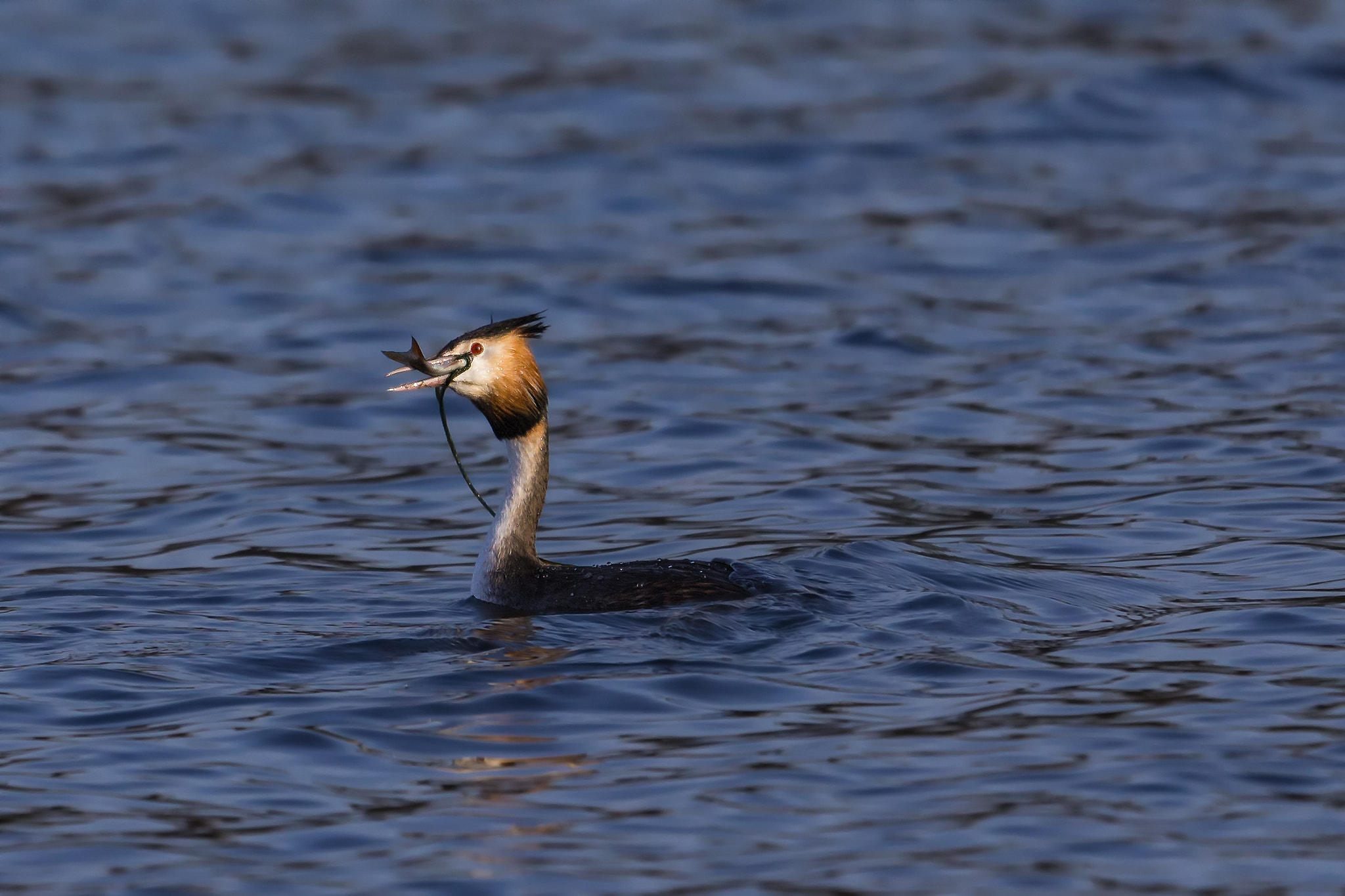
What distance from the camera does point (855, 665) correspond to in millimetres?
8695

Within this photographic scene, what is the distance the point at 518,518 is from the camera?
10281 mm

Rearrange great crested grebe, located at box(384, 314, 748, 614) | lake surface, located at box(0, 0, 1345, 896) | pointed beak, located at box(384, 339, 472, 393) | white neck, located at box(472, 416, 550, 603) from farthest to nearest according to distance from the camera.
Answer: white neck, located at box(472, 416, 550, 603), pointed beak, located at box(384, 339, 472, 393), great crested grebe, located at box(384, 314, 748, 614), lake surface, located at box(0, 0, 1345, 896)

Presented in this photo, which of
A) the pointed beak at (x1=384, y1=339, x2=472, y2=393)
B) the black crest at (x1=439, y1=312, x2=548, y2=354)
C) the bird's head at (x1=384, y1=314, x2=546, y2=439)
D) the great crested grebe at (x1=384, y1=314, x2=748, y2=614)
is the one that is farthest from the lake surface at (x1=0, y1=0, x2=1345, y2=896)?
the black crest at (x1=439, y1=312, x2=548, y2=354)

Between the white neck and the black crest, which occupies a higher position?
the black crest

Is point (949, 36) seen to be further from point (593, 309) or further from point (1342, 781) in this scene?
point (1342, 781)

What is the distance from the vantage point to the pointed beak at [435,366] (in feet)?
31.3

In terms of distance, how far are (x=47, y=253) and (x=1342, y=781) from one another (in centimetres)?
1488

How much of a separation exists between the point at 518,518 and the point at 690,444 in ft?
12.0

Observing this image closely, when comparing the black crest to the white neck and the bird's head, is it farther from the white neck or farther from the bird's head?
the white neck

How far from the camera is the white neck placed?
10.1 meters

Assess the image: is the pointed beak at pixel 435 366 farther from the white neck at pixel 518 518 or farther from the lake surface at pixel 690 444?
the lake surface at pixel 690 444

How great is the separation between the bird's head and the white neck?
0.11m

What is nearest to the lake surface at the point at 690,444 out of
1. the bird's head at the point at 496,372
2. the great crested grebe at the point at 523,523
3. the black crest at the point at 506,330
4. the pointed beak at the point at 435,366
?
the great crested grebe at the point at 523,523

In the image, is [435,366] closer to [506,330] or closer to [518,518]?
[506,330]
